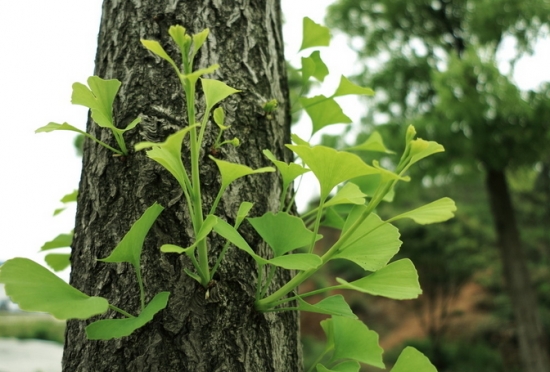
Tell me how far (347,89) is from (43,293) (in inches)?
15.1

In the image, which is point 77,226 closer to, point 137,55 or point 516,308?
point 137,55

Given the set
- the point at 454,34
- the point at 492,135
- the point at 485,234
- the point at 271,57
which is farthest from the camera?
the point at 485,234

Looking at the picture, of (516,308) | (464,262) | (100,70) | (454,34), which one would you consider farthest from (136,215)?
(464,262)

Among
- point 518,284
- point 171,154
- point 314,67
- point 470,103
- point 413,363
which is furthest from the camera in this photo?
point 518,284

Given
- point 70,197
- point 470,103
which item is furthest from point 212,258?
point 470,103

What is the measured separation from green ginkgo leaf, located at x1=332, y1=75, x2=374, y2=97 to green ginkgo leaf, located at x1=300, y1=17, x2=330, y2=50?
9 centimetres

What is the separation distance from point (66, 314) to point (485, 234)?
Answer: 20.9 feet

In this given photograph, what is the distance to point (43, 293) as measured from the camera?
Answer: 0.32 metres

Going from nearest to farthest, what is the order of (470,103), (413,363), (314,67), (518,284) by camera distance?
(413,363)
(314,67)
(470,103)
(518,284)

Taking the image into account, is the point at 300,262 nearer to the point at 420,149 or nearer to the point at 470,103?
the point at 420,149

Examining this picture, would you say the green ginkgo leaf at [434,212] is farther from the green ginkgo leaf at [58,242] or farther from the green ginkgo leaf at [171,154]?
the green ginkgo leaf at [58,242]

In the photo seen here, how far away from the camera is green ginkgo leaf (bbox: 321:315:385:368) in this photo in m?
0.45

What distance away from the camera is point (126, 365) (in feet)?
1.28

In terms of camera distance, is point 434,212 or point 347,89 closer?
point 434,212
